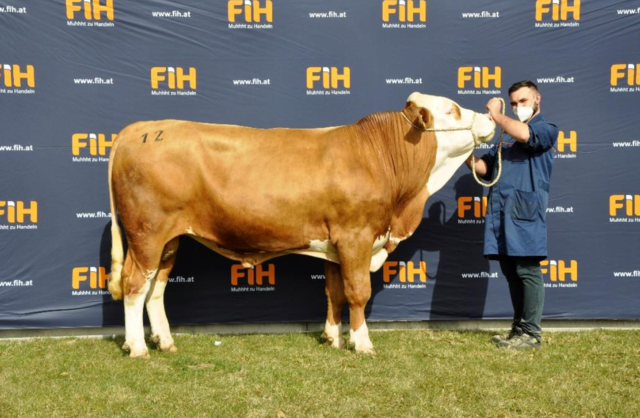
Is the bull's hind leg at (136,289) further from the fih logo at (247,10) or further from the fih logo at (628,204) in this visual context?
the fih logo at (628,204)

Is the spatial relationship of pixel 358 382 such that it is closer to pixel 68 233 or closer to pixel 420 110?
pixel 420 110

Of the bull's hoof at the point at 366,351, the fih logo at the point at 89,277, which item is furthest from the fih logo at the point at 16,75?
the bull's hoof at the point at 366,351

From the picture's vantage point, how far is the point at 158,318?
18.2ft

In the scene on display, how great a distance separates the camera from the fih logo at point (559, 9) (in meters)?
6.28

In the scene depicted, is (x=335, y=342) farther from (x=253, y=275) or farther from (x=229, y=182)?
(x=229, y=182)

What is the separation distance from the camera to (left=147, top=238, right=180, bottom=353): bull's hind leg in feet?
18.1

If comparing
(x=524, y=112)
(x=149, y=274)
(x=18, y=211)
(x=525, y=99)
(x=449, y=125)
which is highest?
(x=525, y=99)

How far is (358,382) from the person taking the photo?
4.55m

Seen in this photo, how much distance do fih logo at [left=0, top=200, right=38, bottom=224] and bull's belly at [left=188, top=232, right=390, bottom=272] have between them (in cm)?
177

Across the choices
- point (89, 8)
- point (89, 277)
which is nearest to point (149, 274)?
point (89, 277)

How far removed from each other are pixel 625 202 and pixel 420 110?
258cm

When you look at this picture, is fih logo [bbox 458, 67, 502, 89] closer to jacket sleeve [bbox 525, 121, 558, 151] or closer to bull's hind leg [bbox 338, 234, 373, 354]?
jacket sleeve [bbox 525, 121, 558, 151]

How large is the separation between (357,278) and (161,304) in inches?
71.5

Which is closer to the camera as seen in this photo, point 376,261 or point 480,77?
point 376,261
